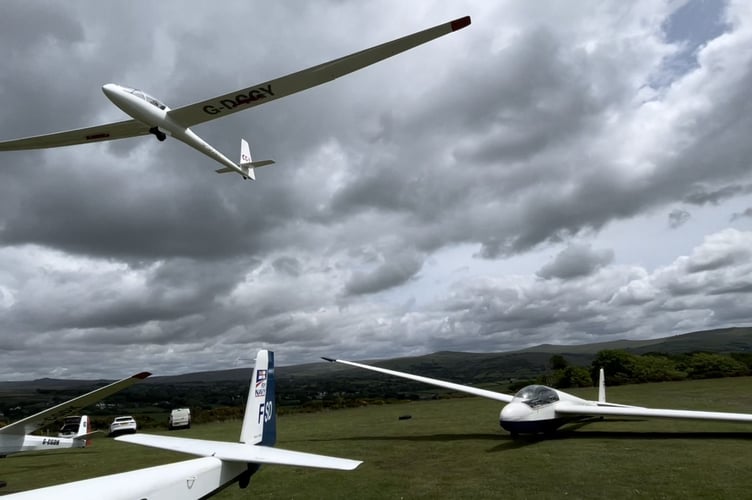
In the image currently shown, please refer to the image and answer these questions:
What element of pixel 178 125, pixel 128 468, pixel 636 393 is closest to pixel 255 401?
pixel 128 468

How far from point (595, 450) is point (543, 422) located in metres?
2.01

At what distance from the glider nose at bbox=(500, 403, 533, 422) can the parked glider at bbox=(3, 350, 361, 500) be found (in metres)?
7.99

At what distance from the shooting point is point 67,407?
12.9m

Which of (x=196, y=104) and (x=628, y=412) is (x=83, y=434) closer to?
(x=196, y=104)

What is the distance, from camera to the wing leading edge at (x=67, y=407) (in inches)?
366

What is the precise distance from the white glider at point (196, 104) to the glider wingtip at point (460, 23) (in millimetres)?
20

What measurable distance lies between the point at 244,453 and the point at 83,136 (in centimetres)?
1524

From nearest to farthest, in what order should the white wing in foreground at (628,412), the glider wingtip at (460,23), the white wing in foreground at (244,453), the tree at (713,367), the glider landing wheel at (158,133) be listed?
1. the white wing in foreground at (244,453)
2. the glider wingtip at (460,23)
3. the white wing in foreground at (628,412)
4. the glider landing wheel at (158,133)
5. the tree at (713,367)

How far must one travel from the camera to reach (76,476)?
13266mm

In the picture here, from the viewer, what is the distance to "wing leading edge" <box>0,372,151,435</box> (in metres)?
9.29

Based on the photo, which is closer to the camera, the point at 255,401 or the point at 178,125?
the point at 255,401

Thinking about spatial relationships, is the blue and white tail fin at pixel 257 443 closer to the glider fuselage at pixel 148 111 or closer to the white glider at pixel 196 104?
the white glider at pixel 196 104

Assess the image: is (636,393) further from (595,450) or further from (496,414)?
(595,450)

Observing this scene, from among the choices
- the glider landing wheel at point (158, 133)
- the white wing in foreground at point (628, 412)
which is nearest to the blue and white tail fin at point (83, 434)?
the glider landing wheel at point (158, 133)
